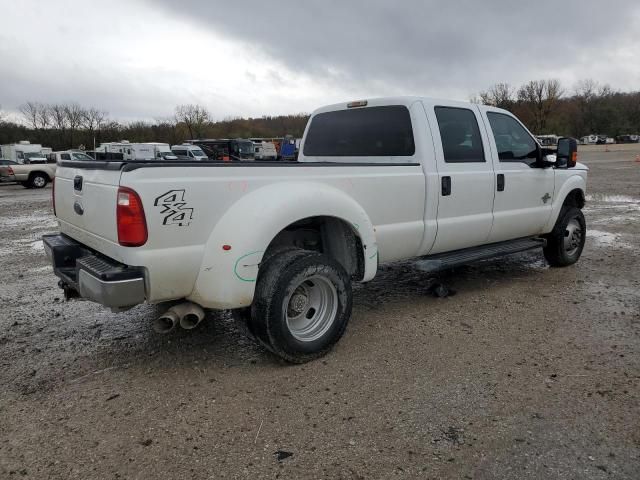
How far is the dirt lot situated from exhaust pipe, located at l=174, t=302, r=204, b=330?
1.49 ft

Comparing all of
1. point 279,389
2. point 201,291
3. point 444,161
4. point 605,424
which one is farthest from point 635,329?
point 201,291

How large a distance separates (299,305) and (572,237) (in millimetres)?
4350

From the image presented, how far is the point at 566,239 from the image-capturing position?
632 cm

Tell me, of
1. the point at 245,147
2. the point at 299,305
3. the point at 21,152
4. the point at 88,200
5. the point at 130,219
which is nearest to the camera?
the point at 130,219

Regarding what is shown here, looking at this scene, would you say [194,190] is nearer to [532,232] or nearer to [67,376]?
[67,376]

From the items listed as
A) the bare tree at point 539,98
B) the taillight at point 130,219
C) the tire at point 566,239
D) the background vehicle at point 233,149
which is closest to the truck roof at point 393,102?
the tire at point 566,239

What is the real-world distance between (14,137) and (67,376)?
74.9 m

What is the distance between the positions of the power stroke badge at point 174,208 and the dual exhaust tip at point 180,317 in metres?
0.58

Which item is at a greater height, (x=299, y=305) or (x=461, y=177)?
(x=461, y=177)

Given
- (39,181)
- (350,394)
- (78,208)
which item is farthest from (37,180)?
(350,394)

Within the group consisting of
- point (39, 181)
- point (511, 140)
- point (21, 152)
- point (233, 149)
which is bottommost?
point (39, 181)

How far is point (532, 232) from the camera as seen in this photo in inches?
231

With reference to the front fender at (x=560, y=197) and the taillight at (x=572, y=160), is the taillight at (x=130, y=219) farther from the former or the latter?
the taillight at (x=572, y=160)

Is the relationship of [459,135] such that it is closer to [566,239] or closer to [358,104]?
[358,104]
